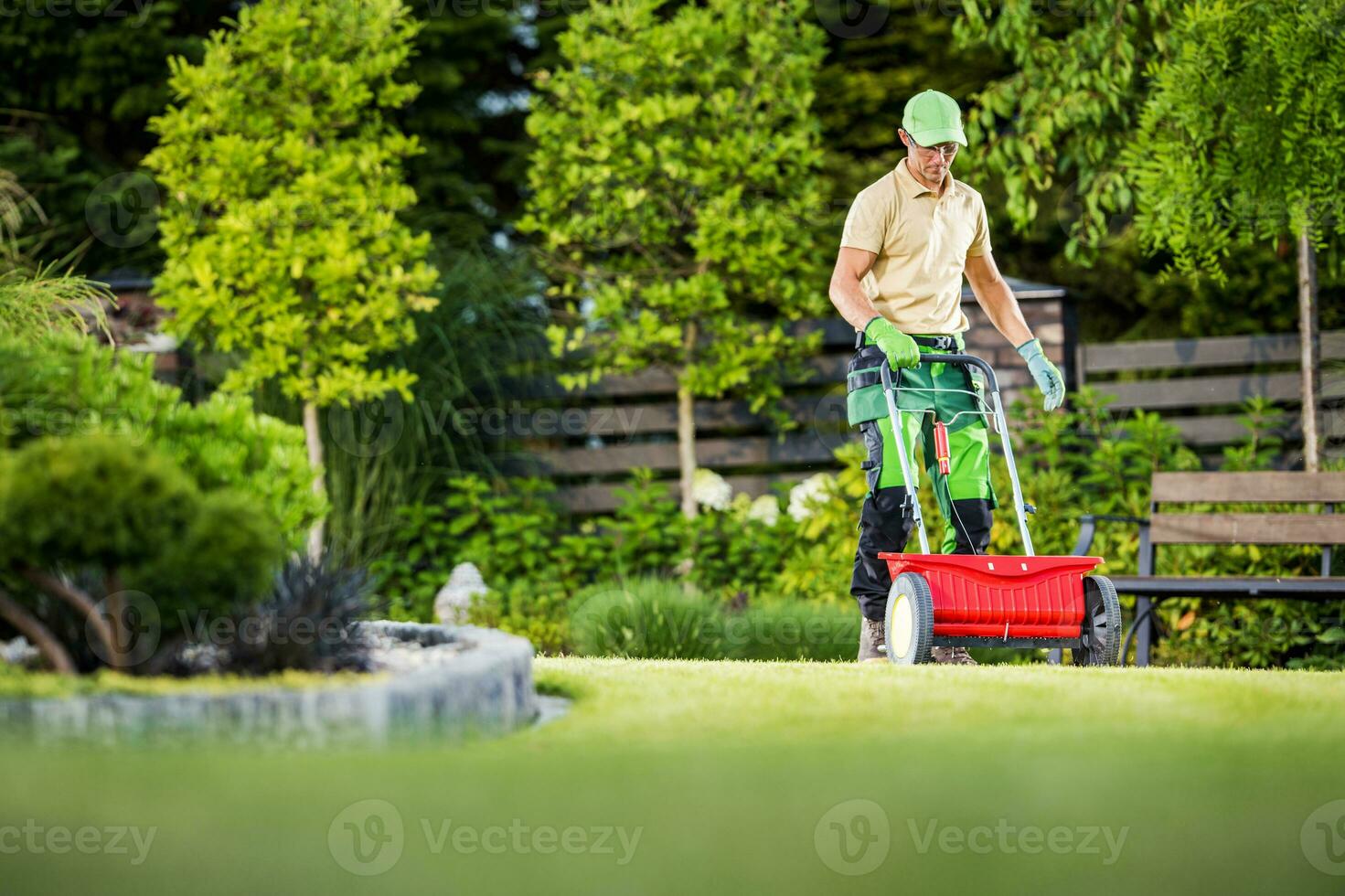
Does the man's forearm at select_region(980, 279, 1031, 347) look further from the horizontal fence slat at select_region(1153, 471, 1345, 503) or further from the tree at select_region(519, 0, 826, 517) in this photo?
the tree at select_region(519, 0, 826, 517)

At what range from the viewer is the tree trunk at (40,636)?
3.28 metres

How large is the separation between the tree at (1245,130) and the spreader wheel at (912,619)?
2907mm

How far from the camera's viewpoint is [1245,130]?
655cm

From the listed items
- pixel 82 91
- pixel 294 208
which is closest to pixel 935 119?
pixel 294 208

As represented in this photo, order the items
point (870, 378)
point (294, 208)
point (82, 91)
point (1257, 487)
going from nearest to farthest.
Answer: point (870, 378) < point (1257, 487) < point (294, 208) < point (82, 91)

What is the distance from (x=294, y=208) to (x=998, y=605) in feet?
16.7

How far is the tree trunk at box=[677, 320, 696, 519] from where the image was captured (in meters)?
9.08

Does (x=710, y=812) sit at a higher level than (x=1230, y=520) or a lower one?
lower

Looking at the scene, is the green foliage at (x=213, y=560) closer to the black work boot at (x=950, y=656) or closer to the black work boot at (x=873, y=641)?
the black work boot at (x=873, y=641)

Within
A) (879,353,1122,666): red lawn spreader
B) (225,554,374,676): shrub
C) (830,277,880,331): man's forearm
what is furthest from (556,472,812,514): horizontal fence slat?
(225,554,374,676): shrub

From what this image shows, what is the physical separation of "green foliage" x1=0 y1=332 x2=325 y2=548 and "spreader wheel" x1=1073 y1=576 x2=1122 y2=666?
2.29 m

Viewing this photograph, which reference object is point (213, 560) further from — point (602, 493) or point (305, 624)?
point (602, 493)

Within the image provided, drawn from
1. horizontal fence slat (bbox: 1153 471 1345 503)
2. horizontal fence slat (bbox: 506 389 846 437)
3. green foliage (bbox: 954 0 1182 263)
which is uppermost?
green foliage (bbox: 954 0 1182 263)

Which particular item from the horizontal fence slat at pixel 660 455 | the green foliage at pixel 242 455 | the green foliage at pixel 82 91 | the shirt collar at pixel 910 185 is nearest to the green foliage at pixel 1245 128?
the shirt collar at pixel 910 185
